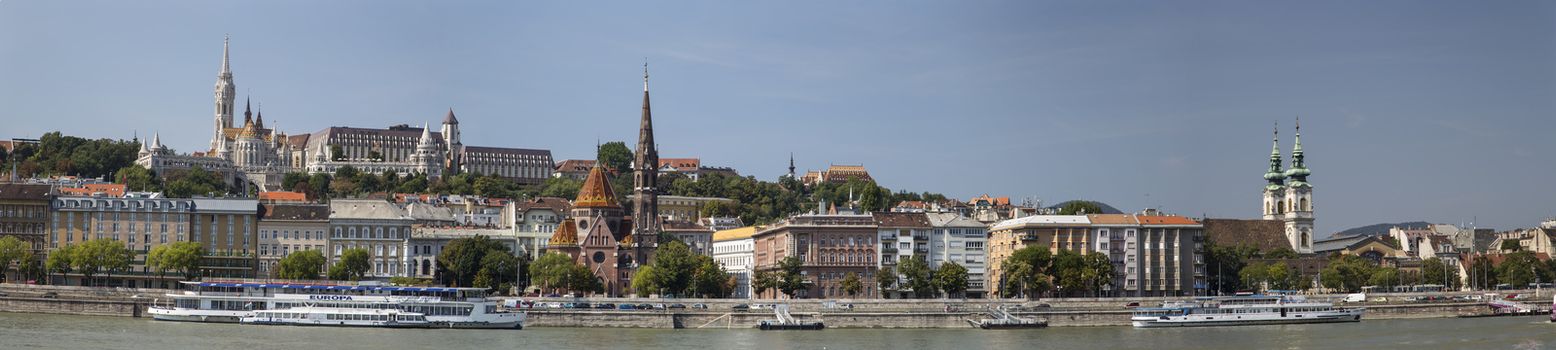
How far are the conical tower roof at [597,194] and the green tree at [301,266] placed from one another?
1814 cm

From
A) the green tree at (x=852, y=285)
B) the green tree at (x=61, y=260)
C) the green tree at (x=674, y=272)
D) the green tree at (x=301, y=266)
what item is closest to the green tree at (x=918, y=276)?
the green tree at (x=852, y=285)

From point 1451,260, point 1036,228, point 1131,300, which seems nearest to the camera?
point 1131,300

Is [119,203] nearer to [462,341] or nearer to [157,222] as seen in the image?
[157,222]

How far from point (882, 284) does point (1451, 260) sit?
5379 centimetres

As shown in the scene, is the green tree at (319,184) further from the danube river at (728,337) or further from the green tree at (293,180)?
the danube river at (728,337)

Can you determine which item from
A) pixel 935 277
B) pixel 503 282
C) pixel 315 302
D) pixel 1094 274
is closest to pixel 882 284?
pixel 935 277

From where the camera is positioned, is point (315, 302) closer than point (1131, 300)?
Yes

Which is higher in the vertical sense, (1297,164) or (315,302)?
(1297,164)

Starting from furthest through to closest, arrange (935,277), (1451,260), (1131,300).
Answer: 1. (1451,260)
2. (935,277)
3. (1131,300)

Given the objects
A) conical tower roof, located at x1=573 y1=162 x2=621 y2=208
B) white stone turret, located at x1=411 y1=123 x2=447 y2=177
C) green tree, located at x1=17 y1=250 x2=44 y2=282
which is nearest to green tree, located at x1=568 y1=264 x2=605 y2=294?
conical tower roof, located at x1=573 y1=162 x2=621 y2=208

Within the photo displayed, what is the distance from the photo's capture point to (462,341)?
74688 mm

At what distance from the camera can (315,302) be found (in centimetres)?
8325

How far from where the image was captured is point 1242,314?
9181 centimetres

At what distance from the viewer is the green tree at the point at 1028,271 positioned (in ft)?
340
